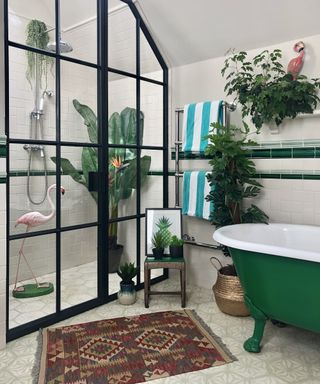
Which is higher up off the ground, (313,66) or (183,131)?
(313,66)

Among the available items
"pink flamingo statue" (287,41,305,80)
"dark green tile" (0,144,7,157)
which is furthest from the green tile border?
"dark green tile" (0,144,7,157)

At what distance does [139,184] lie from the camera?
323 cm

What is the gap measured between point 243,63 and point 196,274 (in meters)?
1.90

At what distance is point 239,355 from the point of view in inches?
85.6

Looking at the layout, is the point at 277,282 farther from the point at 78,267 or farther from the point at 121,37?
the point at 121,37

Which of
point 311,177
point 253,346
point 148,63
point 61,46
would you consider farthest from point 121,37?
point 253,346

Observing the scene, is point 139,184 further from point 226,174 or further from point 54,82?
point 54,82

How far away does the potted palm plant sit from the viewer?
8.86 feet

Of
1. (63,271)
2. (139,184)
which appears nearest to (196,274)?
(139,184)

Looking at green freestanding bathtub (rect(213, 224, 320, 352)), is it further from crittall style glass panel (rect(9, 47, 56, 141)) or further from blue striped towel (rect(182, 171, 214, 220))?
crittall style glass panel (rect(9, 47, 56, 141))

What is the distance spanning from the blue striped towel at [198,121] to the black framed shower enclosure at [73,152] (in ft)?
1.20

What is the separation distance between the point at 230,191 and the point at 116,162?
3.17 feet

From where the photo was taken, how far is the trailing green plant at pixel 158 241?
9.90 feet

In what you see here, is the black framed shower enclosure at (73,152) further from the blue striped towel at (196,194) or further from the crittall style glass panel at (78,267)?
the blue striped towel at (196,194)
